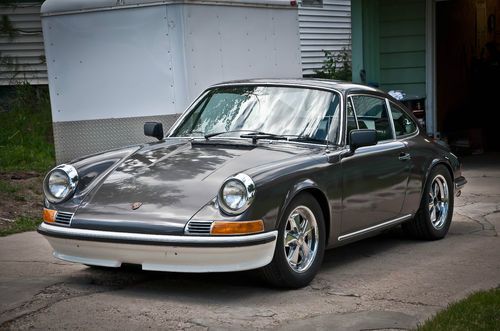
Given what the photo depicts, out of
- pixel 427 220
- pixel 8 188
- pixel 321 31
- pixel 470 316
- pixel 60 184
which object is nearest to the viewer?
pixel 470 316

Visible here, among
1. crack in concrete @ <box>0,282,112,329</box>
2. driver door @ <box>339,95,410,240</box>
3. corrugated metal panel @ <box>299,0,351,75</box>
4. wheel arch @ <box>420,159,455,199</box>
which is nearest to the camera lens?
crack in concrete @ <box>0,282,112,329</box>

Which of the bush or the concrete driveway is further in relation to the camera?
the bush

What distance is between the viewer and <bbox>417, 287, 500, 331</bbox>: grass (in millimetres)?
4957

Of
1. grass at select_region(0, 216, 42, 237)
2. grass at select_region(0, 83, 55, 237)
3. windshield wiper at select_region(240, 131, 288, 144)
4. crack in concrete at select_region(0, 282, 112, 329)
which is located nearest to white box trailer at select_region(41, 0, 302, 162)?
grass at select_region(0, 83, 55, 237)

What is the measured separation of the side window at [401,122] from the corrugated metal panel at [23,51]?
889 centimetres

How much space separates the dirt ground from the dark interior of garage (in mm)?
7496

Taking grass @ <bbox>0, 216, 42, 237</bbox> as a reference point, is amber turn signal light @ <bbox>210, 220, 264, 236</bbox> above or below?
above

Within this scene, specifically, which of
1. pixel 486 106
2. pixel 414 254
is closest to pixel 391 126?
pixel 414 254

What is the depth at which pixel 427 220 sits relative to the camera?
774 centimetres

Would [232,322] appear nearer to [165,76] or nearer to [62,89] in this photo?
[165,76]

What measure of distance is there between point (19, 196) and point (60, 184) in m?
3.58

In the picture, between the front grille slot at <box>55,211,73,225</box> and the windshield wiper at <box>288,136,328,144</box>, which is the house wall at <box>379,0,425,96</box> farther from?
the front grille slot at <box>55,211,73,225</box>

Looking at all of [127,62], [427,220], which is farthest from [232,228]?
[127,62]

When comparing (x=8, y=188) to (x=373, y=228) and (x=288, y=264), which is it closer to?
(x=373, y=228)
